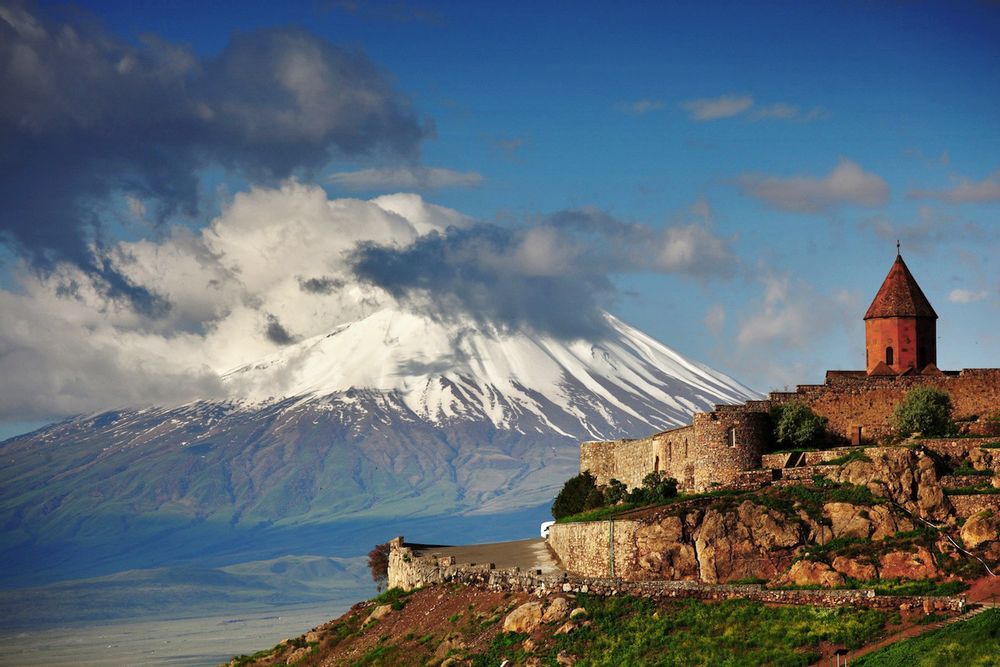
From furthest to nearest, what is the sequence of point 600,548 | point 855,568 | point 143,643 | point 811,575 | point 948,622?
point 143,643
point 600,548
point 811,575
point 855,568
point 948,622

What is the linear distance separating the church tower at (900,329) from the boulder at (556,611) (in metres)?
17.1

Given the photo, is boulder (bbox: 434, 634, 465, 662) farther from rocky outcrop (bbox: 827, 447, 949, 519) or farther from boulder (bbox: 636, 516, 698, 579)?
rocky outcrop (bbox: 827, 447, 949, 519)

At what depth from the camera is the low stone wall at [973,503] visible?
4591 centimetres

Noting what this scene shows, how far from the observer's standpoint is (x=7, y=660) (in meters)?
156

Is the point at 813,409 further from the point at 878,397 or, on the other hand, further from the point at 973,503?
the point at 973,503

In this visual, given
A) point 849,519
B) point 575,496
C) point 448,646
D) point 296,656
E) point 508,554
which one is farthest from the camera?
point 575,496

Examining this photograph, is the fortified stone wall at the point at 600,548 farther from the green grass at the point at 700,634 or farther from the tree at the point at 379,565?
the tree at the point at 379,565

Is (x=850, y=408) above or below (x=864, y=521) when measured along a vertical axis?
above

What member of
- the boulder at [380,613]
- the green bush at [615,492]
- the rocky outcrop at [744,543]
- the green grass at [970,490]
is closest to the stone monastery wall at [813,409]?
the green bush at [615,492]

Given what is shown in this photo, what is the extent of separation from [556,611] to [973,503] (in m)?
11.8

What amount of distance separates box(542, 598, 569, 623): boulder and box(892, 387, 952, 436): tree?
13379 millimetres

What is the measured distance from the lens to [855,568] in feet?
147

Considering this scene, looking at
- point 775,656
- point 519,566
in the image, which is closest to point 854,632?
point 775,656

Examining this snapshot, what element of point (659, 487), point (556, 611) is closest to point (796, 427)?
point (659, 487)
